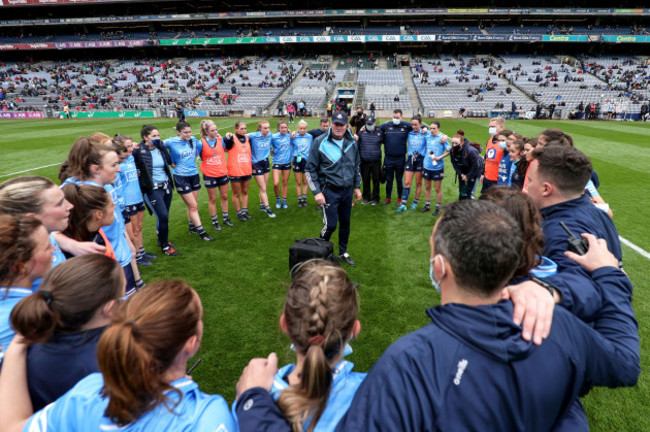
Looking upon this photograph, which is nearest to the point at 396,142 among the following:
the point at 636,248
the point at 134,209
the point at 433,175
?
the point at 433,175

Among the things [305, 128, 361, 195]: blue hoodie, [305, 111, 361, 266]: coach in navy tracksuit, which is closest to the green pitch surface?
[305, 111, 361, 266]: coach in navy tracksuit

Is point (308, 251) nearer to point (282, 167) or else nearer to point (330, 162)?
point (330, 162)

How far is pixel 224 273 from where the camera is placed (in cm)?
540

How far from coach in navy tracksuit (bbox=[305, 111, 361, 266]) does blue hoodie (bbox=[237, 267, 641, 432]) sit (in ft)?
12.3

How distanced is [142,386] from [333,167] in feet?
13.8

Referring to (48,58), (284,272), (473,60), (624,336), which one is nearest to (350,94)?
(473,60)

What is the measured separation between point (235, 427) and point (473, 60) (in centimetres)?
5268

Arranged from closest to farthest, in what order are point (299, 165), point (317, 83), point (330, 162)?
point (330, 162), point (299, 165), point (317, 83)

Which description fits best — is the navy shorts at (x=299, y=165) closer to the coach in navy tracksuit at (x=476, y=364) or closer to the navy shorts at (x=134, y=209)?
the navy shorts at (x=134, y=209)

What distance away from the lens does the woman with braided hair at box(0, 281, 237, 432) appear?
1.22 meters

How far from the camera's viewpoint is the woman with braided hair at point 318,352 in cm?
133

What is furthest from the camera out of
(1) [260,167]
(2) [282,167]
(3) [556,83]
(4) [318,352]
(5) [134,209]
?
(3) [556,83]

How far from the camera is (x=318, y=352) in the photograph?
1370mm

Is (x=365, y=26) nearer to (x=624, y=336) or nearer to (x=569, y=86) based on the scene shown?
(x=569, y=86)
